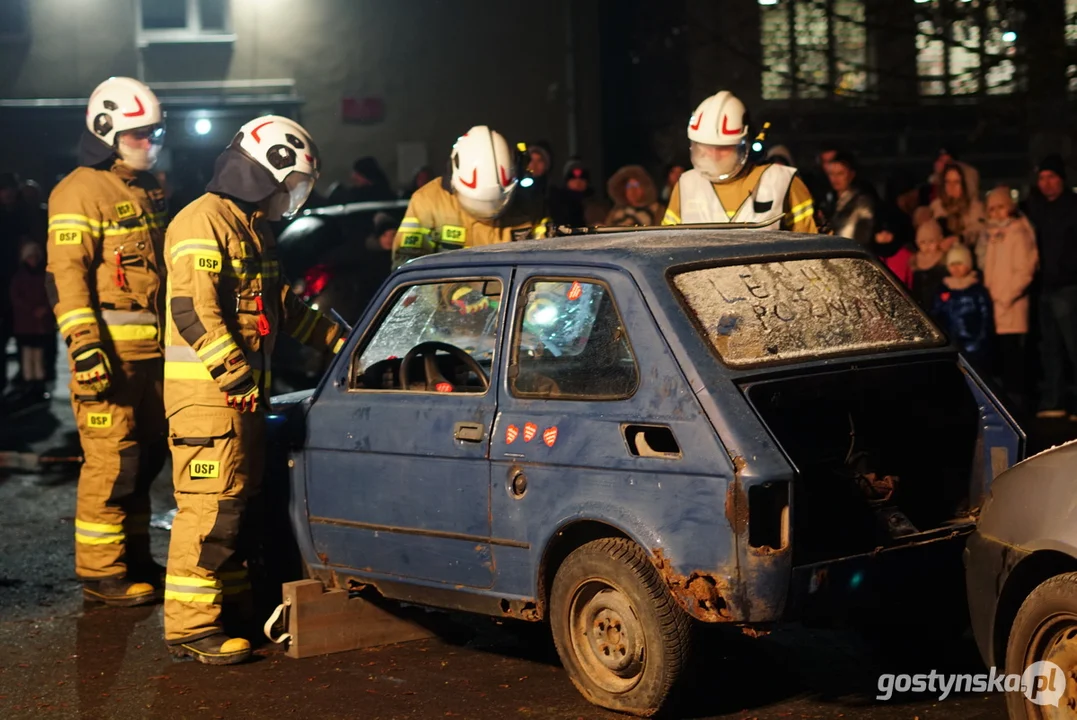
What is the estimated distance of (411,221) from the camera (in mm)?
8820

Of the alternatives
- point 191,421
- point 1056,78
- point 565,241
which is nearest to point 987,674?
point 565,241

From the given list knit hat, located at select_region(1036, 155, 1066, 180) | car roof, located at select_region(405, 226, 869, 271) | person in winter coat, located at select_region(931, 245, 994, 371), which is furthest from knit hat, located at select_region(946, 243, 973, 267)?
car roof, located at select_region(405, 226, 869, 271)

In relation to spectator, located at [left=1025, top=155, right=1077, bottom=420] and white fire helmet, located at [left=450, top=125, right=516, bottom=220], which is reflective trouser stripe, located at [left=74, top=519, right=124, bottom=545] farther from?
spectator, located at [left=1025, top=155, right=1077, bottom=420]

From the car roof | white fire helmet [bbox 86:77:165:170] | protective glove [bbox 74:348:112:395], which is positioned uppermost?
white fire helmet [bbox 86:77:165:170]

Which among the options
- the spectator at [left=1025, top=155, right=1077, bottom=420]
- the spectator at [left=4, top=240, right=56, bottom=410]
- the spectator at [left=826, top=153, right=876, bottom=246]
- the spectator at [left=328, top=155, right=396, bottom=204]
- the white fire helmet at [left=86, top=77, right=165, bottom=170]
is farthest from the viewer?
the spectator at [left=328, top=155, right=396, bottom=204]

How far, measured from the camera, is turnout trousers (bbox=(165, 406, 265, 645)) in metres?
6.60

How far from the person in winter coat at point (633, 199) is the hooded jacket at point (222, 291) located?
263 inches

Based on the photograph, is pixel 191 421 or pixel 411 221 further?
pixel 411 221

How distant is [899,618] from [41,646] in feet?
11.6

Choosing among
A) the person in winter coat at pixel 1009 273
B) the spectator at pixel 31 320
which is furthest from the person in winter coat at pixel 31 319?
the person in winter coat at pixel 1009 273

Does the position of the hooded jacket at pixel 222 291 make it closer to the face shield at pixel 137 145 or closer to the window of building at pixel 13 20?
the face shield at pixel 137 145

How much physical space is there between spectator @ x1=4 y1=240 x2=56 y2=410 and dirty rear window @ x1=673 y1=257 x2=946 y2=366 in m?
10.8

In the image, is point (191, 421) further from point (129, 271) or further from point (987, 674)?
point (987, 674)

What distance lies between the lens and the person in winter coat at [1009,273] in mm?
11984
